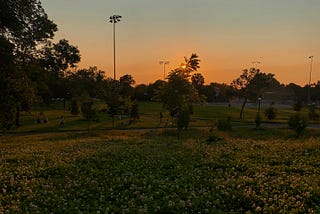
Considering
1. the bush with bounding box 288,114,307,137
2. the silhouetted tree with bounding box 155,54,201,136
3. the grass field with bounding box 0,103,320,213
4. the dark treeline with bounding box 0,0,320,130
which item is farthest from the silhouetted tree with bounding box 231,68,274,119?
the grass field with bounding box 0,103,320,213

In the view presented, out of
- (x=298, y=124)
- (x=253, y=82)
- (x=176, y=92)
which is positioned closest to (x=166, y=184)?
(x=298, y=124)

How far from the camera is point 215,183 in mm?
11203

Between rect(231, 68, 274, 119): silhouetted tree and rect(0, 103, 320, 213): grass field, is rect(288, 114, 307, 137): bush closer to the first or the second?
rect(0, 103, 320, 213): grass field

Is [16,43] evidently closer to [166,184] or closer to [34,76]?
[34,76]

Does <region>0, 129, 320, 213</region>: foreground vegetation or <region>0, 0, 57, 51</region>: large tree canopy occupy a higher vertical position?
<region>0, 0, 57, 51</region>: large tree canopy

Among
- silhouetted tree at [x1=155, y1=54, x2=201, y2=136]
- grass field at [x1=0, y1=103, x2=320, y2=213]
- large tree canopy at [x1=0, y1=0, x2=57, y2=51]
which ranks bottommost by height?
grass field at [x1=0, y1=103, x2=320, y2=213]

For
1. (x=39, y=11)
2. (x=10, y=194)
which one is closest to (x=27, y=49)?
(x=39, y=11)

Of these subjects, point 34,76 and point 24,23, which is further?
point 34,76

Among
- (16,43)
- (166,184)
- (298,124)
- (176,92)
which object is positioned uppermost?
(16,43)

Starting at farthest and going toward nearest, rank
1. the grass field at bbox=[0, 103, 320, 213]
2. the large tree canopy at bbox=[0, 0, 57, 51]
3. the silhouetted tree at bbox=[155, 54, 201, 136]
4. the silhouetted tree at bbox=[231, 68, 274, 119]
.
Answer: the silhouetted tree at bbox=[231, 68, 274, 119] → the silhouetted tree at bbox=[155, 54, 201, 136] → the large tree canopy at bbox=[0, 0, 57, 51] → the grass field at bbox=[0, 103, 320, 213]

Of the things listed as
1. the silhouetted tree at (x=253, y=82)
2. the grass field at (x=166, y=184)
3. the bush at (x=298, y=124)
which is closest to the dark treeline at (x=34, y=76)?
the silhouetted tree at (x=253, y=82)

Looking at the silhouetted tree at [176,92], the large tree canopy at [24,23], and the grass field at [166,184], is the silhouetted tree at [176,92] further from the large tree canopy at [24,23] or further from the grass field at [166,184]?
the grass field at [166,184]

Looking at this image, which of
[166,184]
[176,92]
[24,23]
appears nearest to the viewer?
[166,184]

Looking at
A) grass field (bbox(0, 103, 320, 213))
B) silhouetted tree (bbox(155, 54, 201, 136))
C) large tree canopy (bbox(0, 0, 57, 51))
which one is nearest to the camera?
grass field (bbox(0, 103, 320, 213))
